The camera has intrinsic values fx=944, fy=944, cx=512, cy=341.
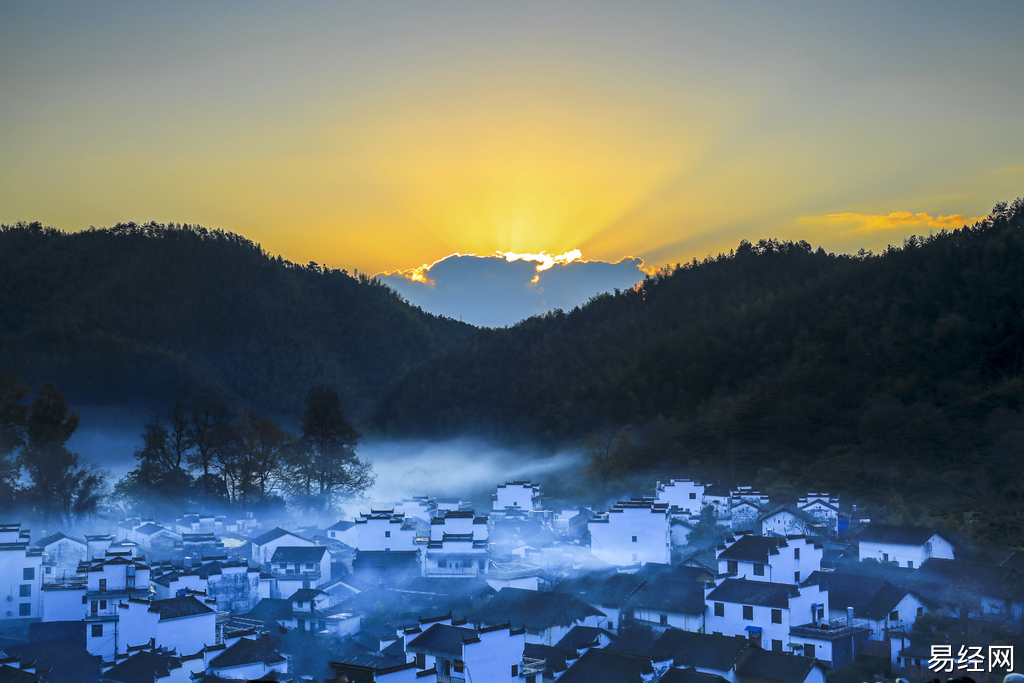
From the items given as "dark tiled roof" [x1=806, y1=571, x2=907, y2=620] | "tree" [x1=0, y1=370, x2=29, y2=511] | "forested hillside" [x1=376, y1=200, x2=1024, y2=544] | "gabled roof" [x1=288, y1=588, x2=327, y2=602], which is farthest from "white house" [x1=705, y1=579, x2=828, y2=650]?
"tree" [x1=0, y1=370, x2=29, y2=511]

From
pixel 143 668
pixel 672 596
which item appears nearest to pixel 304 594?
pixel 143 668

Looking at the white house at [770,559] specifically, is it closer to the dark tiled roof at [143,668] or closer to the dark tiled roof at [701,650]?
the dark tiled roof at [701,650]

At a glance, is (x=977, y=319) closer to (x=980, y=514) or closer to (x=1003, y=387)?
(x=1003, y=387)

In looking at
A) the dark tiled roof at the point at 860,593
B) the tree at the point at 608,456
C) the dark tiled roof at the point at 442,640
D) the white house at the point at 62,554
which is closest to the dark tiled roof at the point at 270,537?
the white house at the point at 62,554

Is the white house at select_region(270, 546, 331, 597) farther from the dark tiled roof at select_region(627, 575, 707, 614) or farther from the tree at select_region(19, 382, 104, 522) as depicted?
the tree at select_region(19, 382, 104, 522)

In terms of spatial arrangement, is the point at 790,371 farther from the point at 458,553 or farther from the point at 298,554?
the point at 298,554

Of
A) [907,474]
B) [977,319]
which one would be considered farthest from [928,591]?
[977,319]
